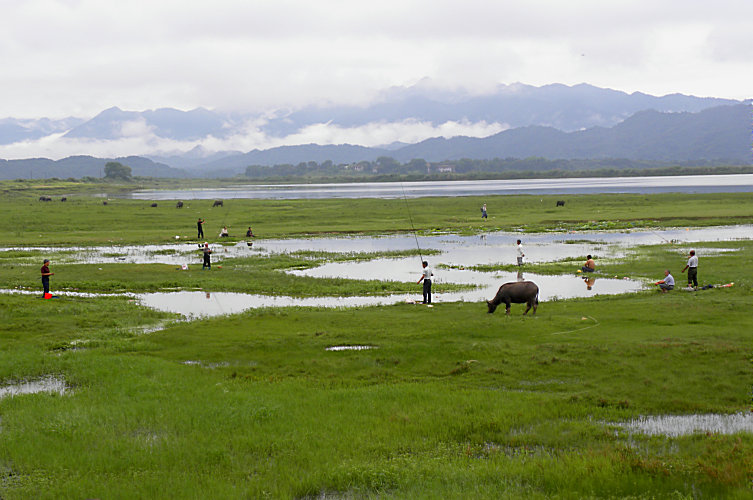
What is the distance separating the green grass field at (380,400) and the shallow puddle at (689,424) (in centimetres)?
37

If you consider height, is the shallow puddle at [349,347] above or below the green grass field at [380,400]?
below

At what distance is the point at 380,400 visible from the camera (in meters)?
15.9

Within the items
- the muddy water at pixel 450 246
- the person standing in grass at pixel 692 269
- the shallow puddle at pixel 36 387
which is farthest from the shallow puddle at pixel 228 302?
the person standing in grass at pixel 692 269

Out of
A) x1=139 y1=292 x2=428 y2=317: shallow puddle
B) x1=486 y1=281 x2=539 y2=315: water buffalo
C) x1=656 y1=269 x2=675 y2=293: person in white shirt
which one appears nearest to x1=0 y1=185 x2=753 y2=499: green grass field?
x1=656 y1=269 x2=675 y2=293: person in white shirt

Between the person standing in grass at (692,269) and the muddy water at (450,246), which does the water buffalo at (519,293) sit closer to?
the person standing in grass at (692,269)

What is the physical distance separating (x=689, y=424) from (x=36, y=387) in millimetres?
17600

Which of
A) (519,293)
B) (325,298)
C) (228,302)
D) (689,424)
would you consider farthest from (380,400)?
(228,302)

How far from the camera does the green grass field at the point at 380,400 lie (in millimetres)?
11375

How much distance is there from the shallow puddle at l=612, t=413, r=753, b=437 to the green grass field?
1.20 feet

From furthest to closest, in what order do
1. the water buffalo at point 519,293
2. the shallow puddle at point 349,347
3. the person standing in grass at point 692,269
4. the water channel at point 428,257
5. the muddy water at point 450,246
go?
1. the muddy water at point 450,246
2. the water channel at point 428,257
3. the person standing in grass at point 692,269
4. the water buffalo at point 519,293
5. the shallow puddle at point 349,347

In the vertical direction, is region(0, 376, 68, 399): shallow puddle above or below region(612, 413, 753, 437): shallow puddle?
below

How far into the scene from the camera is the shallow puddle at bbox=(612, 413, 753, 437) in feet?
44.4

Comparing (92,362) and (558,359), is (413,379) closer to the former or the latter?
(558,359)

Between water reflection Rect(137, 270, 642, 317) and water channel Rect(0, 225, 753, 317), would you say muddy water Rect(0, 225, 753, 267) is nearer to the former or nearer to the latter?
water channel Rect(0, 225, 753, 317)
